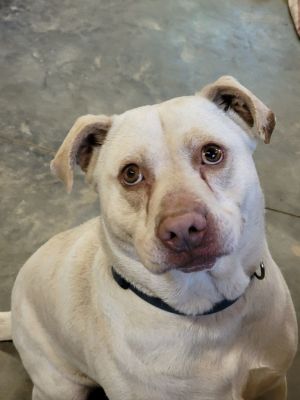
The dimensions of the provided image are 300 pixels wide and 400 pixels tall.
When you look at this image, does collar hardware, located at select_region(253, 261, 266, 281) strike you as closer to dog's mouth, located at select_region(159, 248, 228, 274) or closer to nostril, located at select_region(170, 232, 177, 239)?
dog's mouth, located at select_region(159, 248, 228, 274)

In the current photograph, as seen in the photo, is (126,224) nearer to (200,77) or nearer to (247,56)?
(200,77)

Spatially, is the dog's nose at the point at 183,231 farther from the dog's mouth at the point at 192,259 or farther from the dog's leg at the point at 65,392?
the dog's leg at the point at 65,392

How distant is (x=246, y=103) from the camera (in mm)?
1770

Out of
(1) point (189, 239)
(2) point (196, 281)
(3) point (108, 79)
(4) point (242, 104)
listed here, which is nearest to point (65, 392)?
(2) point (196, 281)

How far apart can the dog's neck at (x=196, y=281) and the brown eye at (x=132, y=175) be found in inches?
7.6

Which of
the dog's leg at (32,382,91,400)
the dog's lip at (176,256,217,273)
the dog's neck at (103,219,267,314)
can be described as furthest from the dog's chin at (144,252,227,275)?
the dog's leg at (32,382,91,400)

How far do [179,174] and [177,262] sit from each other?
0.76 feet

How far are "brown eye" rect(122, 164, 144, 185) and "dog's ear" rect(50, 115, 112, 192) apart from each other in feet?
0.58

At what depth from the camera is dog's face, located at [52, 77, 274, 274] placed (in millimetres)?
1542

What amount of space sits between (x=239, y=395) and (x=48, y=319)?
0.73 m

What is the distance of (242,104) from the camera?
1.80 m

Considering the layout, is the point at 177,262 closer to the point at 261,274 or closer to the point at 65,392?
the point at 261,274

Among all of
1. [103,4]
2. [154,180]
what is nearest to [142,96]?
[103,4]

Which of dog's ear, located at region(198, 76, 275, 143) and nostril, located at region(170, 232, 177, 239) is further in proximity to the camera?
dog's ear, located at region(198, 76, 275, 143)
